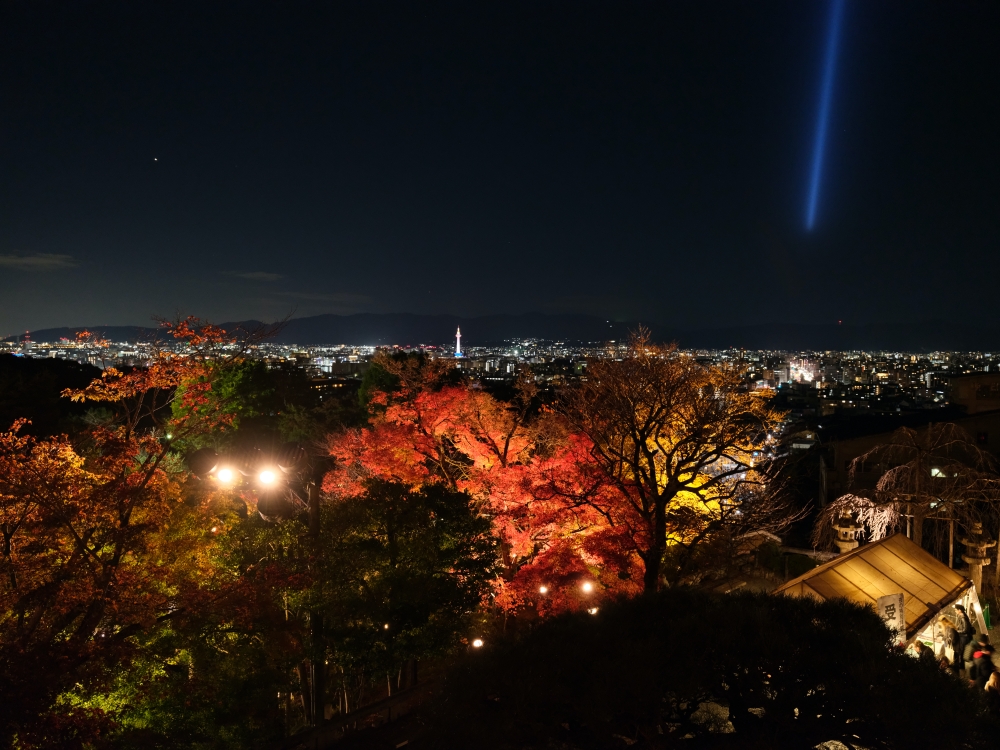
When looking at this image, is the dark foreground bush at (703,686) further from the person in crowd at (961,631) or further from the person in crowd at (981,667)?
the person in crowd at (961,631)

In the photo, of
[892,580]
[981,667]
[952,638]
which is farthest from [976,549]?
[892,580]

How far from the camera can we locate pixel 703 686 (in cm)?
518

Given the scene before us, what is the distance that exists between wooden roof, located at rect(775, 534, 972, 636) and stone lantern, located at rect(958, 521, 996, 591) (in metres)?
2.79

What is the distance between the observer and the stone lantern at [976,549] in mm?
13812

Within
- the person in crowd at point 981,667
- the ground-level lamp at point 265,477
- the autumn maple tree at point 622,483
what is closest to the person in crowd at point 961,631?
the person in crowd at point 981,667

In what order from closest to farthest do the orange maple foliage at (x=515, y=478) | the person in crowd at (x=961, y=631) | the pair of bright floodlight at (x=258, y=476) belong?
the pair of bright floodlight at (x=258, y=476), the person in crowd at (x=961, y=631), the orange maple foliage at (x=515, y=478)

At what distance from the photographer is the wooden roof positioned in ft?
33.6

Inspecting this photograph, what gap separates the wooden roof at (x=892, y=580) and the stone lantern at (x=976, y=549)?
9.16 feet

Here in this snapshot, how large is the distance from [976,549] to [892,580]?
4946mm

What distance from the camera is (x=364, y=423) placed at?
110 ft

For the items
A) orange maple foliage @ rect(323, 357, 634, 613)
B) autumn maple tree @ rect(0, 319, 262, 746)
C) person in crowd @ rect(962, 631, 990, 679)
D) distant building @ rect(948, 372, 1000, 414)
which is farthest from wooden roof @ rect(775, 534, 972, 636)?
distant building @ rect(948, 372, 1000, 414)

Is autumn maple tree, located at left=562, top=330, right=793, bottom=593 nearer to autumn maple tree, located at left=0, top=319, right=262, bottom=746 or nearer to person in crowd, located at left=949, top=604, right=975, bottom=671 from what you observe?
person in crowd, located at left=949, top=604, right=975, bottom=671

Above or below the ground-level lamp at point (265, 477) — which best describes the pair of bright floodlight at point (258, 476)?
above

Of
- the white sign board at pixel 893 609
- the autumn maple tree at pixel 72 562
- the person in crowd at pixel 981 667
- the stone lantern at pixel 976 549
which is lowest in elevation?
the person in crowd at pixel 981 667
